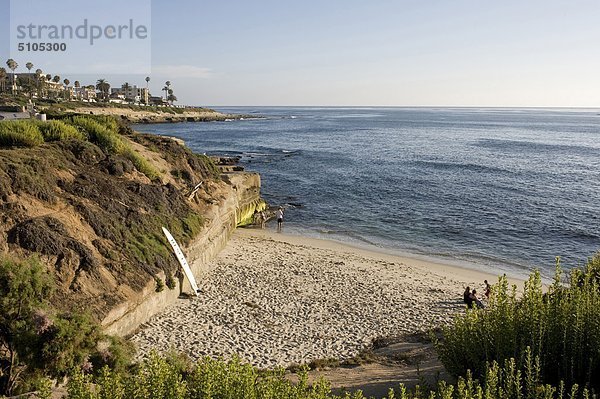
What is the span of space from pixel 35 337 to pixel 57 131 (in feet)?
48.5

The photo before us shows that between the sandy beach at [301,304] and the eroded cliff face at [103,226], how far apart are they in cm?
108

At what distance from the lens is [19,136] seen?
747 inches

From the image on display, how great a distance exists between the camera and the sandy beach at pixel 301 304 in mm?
13797

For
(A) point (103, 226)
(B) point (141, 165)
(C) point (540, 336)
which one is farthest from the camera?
(B) point (141, 165)

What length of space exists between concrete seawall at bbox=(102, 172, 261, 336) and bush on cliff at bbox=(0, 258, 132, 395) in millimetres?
3203

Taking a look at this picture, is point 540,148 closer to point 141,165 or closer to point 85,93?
point 141,165

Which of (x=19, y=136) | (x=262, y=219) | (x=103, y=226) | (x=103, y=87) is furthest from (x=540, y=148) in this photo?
(x=103, y=87)

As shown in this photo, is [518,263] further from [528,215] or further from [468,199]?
[468,199]

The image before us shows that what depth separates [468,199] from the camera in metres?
40.4

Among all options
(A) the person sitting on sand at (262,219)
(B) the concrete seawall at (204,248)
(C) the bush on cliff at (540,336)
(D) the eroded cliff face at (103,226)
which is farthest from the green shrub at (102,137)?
(C) the bush on cliff at (540,336)

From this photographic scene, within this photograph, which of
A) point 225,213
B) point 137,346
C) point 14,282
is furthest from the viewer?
point 225,213

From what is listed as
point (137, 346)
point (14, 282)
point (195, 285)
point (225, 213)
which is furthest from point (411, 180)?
point (14, 282)

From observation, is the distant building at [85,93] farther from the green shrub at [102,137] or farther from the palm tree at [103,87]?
the green shrub at [102,137]

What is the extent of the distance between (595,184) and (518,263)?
2974 cm
